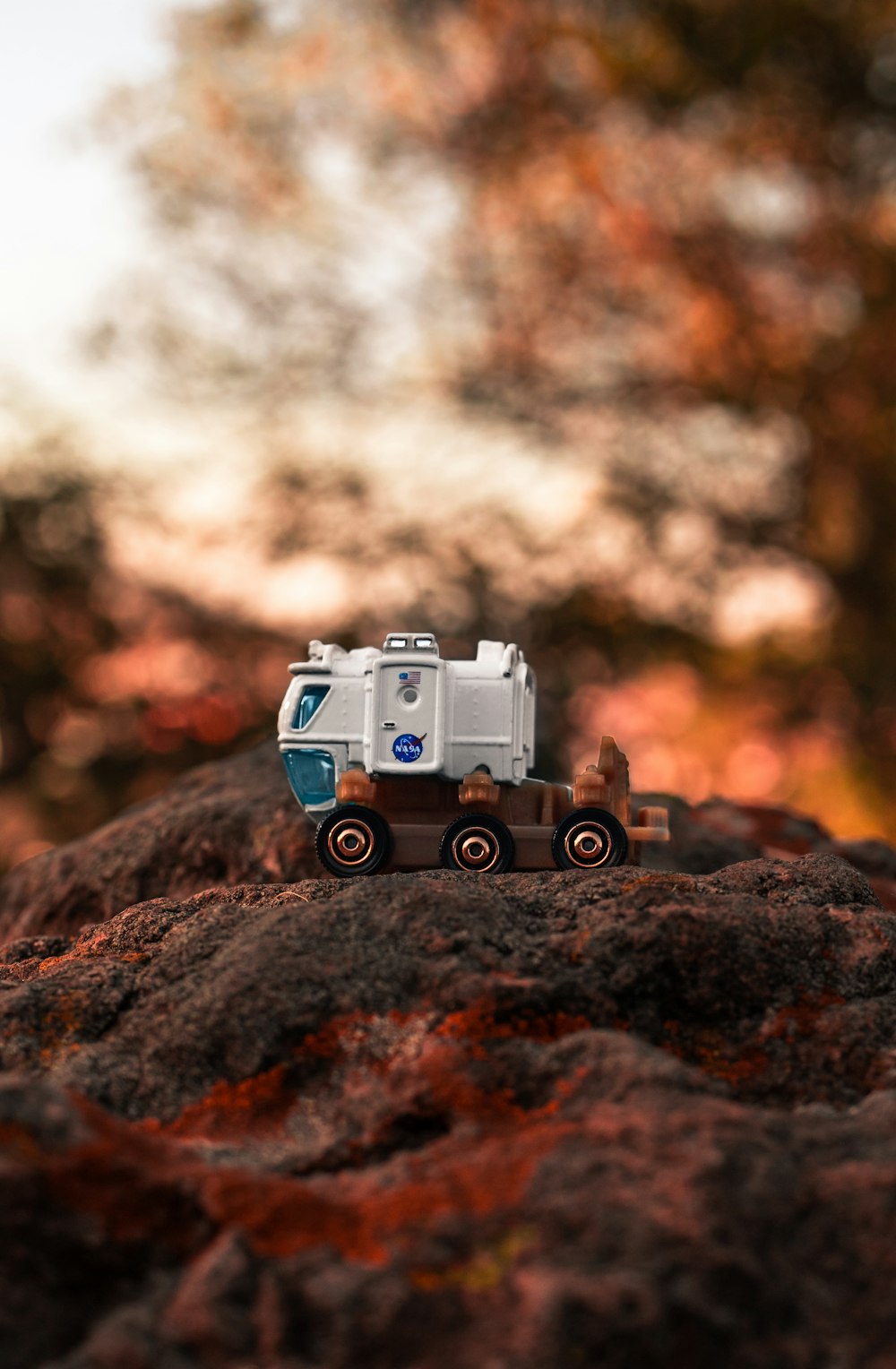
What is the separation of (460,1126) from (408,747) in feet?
8.23

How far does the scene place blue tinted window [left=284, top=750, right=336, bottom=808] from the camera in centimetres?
598

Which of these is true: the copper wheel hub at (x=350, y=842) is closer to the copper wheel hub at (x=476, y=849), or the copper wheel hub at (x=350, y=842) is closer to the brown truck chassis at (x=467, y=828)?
the brown truck chassis at (x=467, y=828)

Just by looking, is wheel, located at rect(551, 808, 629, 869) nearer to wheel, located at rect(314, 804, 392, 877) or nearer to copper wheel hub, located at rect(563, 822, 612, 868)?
copper wheel hub, located at rect(563, 822, 612, 868)

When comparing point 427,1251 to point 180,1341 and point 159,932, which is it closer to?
point 180,1341

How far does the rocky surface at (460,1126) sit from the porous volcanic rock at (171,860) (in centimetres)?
283

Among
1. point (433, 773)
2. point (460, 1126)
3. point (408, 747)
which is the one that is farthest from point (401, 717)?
point (460, 1126)

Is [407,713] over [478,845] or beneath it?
over

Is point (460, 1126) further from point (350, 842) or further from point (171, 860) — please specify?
point (171, 860)

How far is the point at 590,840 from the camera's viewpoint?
18.6 ft

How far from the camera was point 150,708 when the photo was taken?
800 inches

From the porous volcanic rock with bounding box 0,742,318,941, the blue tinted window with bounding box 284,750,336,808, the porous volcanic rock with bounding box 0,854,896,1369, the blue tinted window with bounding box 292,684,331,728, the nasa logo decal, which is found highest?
the blue tinted window with bounding box 292,684,331,728

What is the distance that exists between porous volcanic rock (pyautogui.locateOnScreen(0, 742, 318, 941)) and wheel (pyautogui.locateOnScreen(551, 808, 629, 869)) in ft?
8.63

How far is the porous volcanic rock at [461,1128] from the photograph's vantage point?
2.74 metres

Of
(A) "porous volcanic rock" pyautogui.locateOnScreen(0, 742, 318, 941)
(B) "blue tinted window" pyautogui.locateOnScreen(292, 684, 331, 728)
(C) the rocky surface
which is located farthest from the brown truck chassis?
(A) "porous volcanic rock" pyautogui.locateOnScreen(0, 742, 318, 941)
